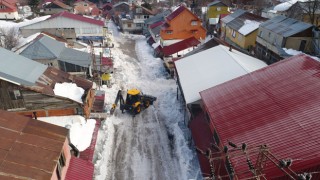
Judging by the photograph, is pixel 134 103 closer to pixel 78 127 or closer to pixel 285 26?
pixel 78 127

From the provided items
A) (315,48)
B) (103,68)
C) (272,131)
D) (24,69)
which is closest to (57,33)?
(103,68)

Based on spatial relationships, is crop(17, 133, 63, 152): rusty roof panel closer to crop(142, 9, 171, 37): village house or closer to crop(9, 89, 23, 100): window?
crop(9, 89, 23, 100): window

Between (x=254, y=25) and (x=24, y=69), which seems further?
(x=254, y=25)

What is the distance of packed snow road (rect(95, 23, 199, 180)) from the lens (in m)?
19.3

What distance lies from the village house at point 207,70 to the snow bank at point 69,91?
916 centimetres

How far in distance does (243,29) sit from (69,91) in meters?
29.5

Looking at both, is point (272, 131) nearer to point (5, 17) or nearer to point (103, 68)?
point (103, 68)

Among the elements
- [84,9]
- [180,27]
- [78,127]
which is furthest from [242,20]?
[84,9]

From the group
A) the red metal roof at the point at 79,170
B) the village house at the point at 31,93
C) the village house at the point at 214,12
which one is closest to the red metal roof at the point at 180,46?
the village house at the point at 214,12

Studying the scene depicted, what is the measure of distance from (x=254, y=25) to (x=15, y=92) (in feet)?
113

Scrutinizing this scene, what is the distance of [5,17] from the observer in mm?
71375

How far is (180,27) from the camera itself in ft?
158

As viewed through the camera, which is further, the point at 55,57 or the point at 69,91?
the point at 55,57

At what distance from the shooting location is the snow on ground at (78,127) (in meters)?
19.6
